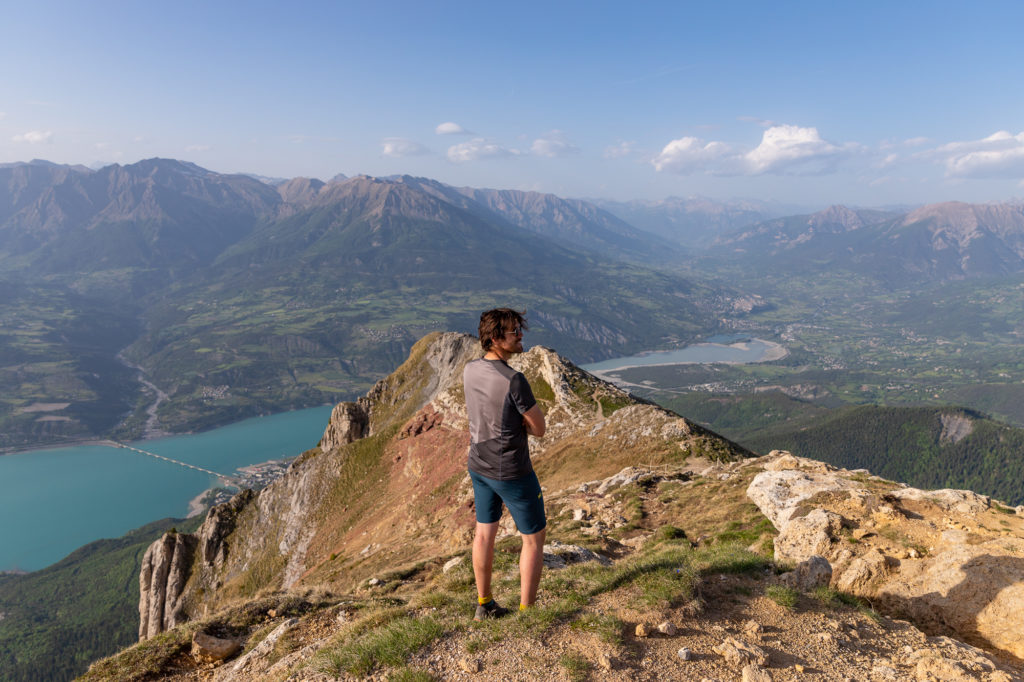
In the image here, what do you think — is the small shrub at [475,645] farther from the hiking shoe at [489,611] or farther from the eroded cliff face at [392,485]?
the eroded cliff face at [392,485]

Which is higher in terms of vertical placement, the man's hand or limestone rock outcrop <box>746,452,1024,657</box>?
the man's hand

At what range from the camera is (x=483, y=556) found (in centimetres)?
927

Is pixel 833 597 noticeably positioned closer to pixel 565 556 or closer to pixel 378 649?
pixel 565 556

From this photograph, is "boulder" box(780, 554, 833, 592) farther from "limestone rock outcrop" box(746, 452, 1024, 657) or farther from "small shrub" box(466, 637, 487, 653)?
"small shrub" box(466, 637, 487, 653)

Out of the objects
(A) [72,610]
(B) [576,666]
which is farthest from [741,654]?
(A) [72,610]

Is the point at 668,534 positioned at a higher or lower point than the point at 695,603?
lower

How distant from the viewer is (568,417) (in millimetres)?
49750

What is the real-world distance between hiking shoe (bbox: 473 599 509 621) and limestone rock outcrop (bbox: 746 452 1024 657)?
27.9 ft

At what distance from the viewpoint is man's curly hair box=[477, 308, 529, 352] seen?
8.79 m

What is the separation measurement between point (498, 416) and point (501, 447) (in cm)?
57

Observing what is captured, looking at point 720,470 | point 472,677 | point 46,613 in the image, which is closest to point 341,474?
point 720,470

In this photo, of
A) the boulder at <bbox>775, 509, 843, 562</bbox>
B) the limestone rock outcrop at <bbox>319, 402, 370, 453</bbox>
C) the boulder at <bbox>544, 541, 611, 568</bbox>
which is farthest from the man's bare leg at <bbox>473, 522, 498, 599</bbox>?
the limestone rock outcrop at <bbox>319, 402, 370, 453</bbox>

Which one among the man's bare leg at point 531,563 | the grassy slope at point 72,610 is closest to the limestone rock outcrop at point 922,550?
the man's bare leg at point 531,563

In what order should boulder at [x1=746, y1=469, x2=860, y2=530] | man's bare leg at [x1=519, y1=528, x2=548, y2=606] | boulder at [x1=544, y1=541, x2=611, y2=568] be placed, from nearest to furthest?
man's bare leg at [x1=519, y1=528, x2=548, y2=606], boulder at [x1=544, y1=541, x2=611, y2=568], boulder at [x1=746, y1=469, x2=860, y2=530]
